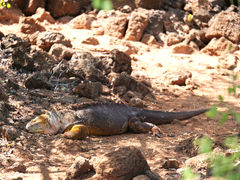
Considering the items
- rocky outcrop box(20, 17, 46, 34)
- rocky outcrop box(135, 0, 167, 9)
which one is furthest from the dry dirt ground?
rocky outcrop box(135, 0, 167, 9)

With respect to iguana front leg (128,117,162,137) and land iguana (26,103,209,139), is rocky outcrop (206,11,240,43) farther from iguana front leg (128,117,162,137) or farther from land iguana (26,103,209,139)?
iguana front leg (128,117,162,137)

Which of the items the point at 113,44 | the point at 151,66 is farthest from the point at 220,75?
the point at 113,44

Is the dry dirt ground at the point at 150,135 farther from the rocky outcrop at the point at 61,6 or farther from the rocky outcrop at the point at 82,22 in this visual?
the rocky outcrop at the point at 61,6

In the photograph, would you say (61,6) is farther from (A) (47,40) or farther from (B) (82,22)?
(A) (47,40)

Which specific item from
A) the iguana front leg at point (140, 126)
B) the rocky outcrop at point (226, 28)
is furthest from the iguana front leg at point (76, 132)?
the rocky outcrop at point (226, 28)

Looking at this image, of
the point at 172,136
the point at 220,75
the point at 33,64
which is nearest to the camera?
the point at 172,136

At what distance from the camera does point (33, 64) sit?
8.35 metres

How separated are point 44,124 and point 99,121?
1.14 meters

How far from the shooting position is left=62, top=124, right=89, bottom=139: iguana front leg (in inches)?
225

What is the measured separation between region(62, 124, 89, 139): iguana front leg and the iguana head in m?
0.26

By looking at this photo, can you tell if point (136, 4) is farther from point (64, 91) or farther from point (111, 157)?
point (111, 157)

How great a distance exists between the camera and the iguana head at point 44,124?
563 cm

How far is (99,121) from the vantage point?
21.1 ft

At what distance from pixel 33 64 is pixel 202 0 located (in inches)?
396
